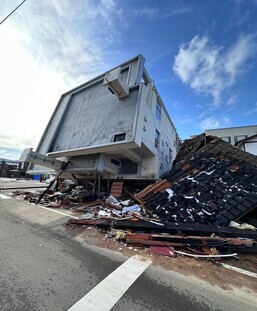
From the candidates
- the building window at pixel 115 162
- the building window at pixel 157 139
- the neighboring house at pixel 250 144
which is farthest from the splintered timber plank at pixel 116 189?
the neighboring house at pixel 250 144

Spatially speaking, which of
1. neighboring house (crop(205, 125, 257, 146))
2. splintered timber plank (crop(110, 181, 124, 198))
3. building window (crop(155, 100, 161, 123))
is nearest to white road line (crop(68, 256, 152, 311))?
splintered timber plank (crop(110, 181, 124, 198))

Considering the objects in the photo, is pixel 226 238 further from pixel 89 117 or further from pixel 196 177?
pixel 89 117

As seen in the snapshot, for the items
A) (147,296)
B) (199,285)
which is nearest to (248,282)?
(199,285)

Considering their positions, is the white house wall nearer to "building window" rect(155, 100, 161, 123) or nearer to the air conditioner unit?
the air conditioner unit

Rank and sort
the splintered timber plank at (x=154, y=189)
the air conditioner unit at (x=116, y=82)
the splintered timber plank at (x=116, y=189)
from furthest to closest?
the splintered timber plank at (x=116, y=189)
the air conditioner unit at (x=116, y=82)
the splintered timber plank at (x=154, y=189)

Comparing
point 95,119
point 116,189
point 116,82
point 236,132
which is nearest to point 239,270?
point 116,189

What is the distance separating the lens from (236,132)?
1136 inches

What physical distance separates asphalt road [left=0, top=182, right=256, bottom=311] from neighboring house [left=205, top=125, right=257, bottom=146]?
3007cm

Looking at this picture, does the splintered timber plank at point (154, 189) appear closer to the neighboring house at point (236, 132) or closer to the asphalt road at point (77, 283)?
the asphalt road at point (77, 283)

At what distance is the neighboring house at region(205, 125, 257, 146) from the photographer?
27.7 metres

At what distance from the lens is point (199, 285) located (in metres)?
2.80

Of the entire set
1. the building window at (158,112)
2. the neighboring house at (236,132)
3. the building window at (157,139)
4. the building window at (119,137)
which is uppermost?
the neighboring house at (236,132)

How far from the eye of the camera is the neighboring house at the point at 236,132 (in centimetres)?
2773

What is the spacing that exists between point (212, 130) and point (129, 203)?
27.9m
